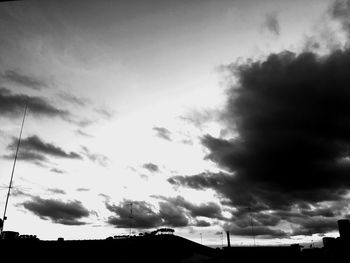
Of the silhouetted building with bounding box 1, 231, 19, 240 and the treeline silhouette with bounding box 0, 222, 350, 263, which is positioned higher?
the silhouetted building with bounding box 1, 231, 19, 240

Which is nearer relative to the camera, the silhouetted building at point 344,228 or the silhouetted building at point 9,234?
the silhouetted building at point 344,228

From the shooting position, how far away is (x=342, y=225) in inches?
451

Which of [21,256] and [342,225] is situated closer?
[342,225]

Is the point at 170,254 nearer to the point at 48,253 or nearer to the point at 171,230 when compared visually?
the point at 171,230

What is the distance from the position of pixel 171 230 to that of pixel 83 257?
44.7ft

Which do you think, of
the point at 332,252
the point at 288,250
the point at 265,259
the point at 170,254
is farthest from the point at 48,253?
the point at 332,252

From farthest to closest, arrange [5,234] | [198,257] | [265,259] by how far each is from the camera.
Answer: [5,234], [198,257], [265,259]

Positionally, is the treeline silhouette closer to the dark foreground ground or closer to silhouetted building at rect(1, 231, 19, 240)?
the dark foreground ground

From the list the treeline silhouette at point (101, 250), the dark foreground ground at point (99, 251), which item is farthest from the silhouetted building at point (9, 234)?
Result: the dark foreground ground at point (99, 251)

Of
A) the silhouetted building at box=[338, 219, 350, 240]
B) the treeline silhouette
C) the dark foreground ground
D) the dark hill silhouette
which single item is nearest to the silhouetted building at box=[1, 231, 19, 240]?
the treeline silhouette

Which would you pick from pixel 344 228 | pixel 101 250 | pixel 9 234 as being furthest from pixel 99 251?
pixel 344 228

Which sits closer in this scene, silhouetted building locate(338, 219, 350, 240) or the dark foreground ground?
silhouetted building locate(338, 219, 350, 240)

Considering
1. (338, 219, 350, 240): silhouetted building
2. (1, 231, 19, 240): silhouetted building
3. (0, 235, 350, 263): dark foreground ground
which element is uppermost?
(1, 231, 19, 240): silhouetted building

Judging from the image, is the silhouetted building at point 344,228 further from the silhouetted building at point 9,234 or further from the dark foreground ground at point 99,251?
the silhouetted building at point 9,234
